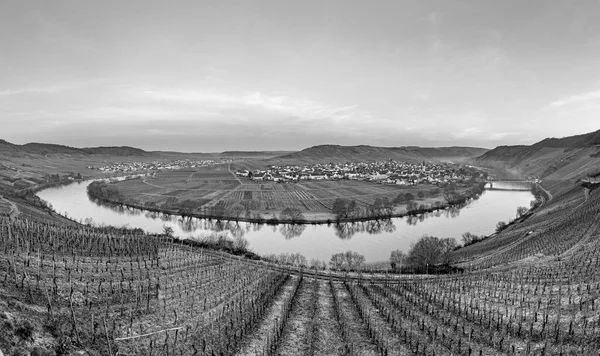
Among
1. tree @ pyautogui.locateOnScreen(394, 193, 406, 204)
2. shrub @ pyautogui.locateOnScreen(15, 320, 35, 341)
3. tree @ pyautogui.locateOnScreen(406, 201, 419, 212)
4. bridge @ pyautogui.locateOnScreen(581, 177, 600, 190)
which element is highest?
bridge @ pyautogui.locateOnScreen(581, 177, 600, 190)

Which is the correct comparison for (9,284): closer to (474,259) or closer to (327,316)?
(327,316)

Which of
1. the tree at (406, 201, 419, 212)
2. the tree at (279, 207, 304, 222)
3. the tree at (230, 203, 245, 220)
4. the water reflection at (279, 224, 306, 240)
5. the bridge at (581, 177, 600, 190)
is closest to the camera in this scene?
the water reflection at (279, 224, 306, 240)

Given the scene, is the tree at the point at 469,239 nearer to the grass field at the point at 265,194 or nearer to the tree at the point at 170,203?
the grass field at the point at 265,194

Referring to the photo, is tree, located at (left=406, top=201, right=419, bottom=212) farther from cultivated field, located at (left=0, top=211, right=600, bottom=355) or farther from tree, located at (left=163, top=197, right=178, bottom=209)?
tree, located at (left=163, top=197, right=178, bottom=209)

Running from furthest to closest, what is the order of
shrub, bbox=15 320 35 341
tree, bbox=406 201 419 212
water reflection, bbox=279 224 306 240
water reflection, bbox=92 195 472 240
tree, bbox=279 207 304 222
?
tree, bbox=406 201 419 212
tree, bbox=279 207 304 222
water reflection, bbox=92 195 472 240
water reflection, bbox=279 224 306 240
shrub, bbox=15 320 35 341

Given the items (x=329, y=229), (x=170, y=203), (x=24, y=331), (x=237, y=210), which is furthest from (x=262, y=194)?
(x=24, y=331)

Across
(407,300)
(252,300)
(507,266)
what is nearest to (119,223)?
(252,300)

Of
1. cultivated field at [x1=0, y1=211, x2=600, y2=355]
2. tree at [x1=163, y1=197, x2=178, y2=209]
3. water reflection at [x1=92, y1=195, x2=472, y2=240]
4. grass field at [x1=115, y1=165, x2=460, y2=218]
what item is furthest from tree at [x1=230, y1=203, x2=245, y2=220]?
cultivated field at [x1=0, y1=211, x2=600, y2=355]

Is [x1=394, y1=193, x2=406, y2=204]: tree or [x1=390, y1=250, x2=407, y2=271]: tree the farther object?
[x1=394, y1=193, x2=406, y2=204]: tree

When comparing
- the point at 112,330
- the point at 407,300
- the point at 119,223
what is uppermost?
the point at 112,330
